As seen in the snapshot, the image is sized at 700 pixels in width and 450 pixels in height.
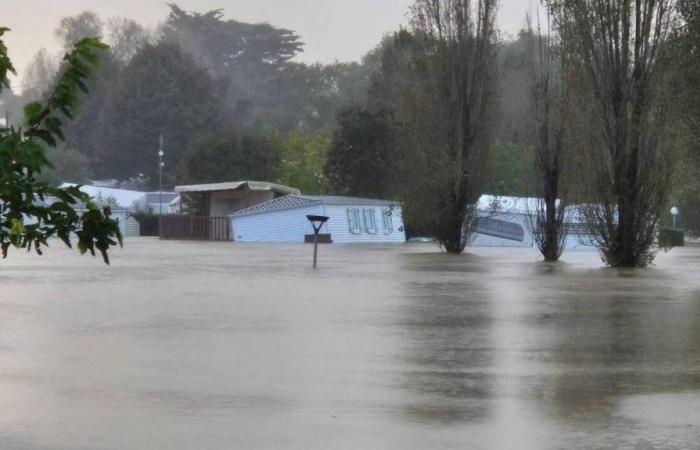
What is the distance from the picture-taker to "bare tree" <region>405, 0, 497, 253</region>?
45562 mm

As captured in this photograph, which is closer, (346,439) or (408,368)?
(346,439)

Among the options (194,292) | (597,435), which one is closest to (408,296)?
(194,292)

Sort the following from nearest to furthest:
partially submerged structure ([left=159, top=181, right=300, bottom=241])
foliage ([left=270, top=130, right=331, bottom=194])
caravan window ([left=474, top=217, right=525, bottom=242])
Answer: caravan window ([left=474, top=217, right=525, bottom=242])
partially submerged structure ([left=159, top=181, right=300, bottom=241])
foliage ([left=270, top=130, right=331, bottom=194])

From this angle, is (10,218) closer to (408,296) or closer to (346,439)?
(346,439)

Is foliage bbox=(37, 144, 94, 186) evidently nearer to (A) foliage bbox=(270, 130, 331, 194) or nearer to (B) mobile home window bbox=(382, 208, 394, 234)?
(A) foliage bbox=(270, 130, 331, 194)

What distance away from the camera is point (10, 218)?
6.36 metres

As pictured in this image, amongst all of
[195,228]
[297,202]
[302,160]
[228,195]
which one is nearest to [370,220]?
[297,202]

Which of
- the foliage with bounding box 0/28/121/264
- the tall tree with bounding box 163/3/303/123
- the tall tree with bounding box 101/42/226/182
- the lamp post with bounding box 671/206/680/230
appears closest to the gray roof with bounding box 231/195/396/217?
the lamp post with bounding box 671/206/680/230

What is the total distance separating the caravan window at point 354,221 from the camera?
6731 cm

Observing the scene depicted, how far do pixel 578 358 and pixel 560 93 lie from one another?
27685 mm

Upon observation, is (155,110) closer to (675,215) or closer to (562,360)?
(675,215)

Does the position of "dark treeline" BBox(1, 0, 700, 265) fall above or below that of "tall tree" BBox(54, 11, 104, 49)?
below

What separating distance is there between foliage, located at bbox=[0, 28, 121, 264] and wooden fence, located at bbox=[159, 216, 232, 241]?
64435 millimetres

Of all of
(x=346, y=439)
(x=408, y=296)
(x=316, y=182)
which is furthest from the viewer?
(x=316, y=182)
